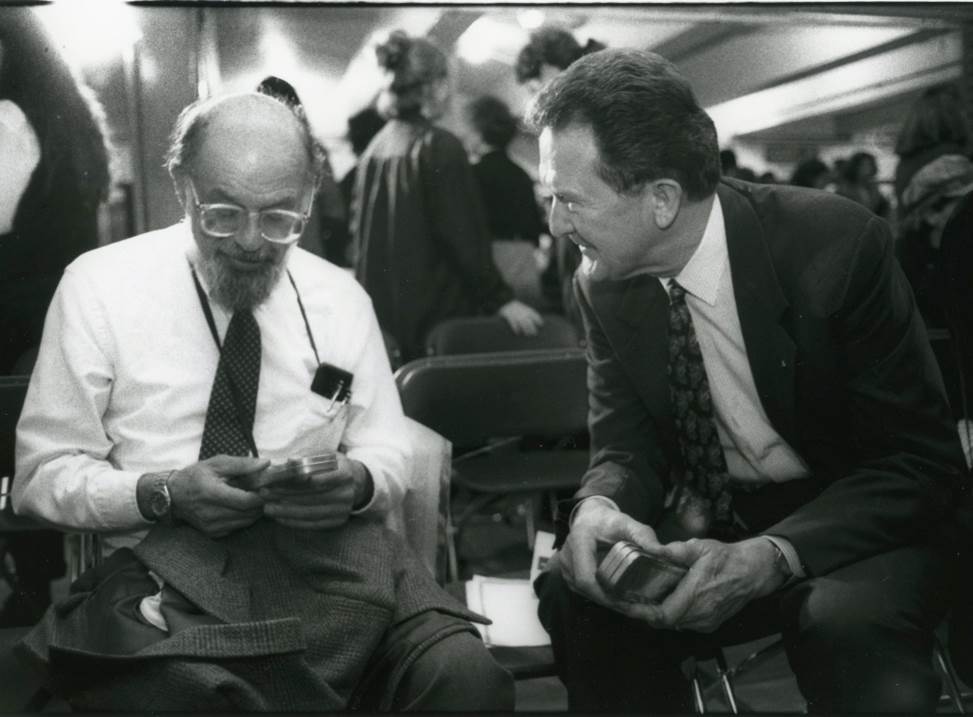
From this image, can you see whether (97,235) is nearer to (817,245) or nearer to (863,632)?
(817,245)

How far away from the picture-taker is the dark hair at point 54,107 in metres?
1.78

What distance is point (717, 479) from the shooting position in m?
1.92

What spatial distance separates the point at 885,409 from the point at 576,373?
69 cm

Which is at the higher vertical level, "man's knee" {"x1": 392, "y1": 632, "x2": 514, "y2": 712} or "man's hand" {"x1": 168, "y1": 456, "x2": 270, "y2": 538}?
"man's hand" {"x1": 168, "y1": 456, "x2": 270, "y2": 538}

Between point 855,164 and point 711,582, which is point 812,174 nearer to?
point 855,164

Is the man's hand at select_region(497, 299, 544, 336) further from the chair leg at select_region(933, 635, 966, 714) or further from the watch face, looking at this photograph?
the chair leg at select_region(933, 635, 966, 714)

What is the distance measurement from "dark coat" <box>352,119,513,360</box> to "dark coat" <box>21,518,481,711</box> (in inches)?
20.8

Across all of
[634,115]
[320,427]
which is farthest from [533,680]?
[634,115]

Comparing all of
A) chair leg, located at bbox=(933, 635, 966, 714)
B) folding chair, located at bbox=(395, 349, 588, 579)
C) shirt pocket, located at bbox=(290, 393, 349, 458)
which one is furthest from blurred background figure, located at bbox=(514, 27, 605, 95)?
chair leg, located at bbox=(933, 635, 966, 714)

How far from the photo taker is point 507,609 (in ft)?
6.60

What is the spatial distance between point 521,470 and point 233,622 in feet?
2.39

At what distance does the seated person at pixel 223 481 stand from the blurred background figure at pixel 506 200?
0.40 metres

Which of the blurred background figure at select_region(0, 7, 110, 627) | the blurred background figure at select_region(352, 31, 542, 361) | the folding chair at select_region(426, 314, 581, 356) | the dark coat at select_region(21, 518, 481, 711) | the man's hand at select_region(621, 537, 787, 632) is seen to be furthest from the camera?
the folding chair at select_region(426, 314, 581, 356)

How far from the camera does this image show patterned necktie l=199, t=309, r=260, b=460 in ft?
5.73
